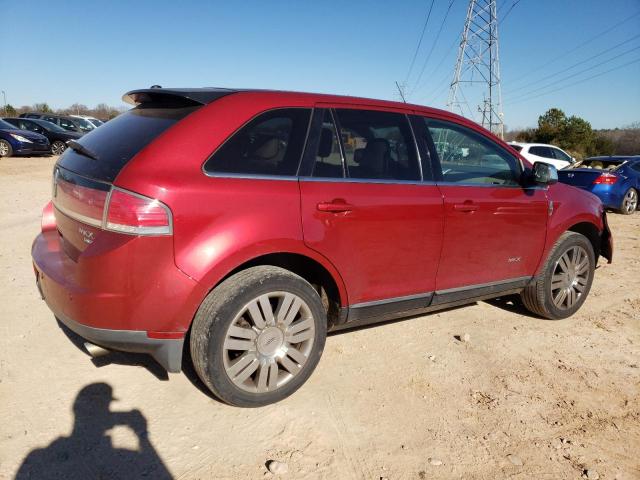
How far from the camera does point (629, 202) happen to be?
11.4 meters

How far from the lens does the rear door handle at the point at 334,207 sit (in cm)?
274

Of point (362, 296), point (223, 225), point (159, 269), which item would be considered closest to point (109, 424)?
point (159, 269)

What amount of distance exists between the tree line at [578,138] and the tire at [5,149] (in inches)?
1272

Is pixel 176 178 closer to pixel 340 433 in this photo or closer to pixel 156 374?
pixel 156 374

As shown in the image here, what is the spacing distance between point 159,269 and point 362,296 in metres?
1.32

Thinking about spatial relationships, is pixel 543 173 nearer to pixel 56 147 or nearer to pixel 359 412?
pixel 359 412

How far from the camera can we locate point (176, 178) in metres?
2.33

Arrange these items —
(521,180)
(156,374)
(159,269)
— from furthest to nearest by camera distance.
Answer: (521,180), (156,374), (159,269)

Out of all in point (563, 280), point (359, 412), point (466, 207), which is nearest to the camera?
point (359, 412)

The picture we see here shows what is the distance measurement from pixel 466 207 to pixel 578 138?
35.5 meters

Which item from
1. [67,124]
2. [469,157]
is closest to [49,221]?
[469,157]

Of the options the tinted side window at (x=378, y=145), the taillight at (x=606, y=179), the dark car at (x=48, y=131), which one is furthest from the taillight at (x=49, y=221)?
the dark car at (x=48, y=131)

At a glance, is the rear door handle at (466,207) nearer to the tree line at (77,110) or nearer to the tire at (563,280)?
the tire at (563,280)

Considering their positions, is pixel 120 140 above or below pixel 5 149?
above
